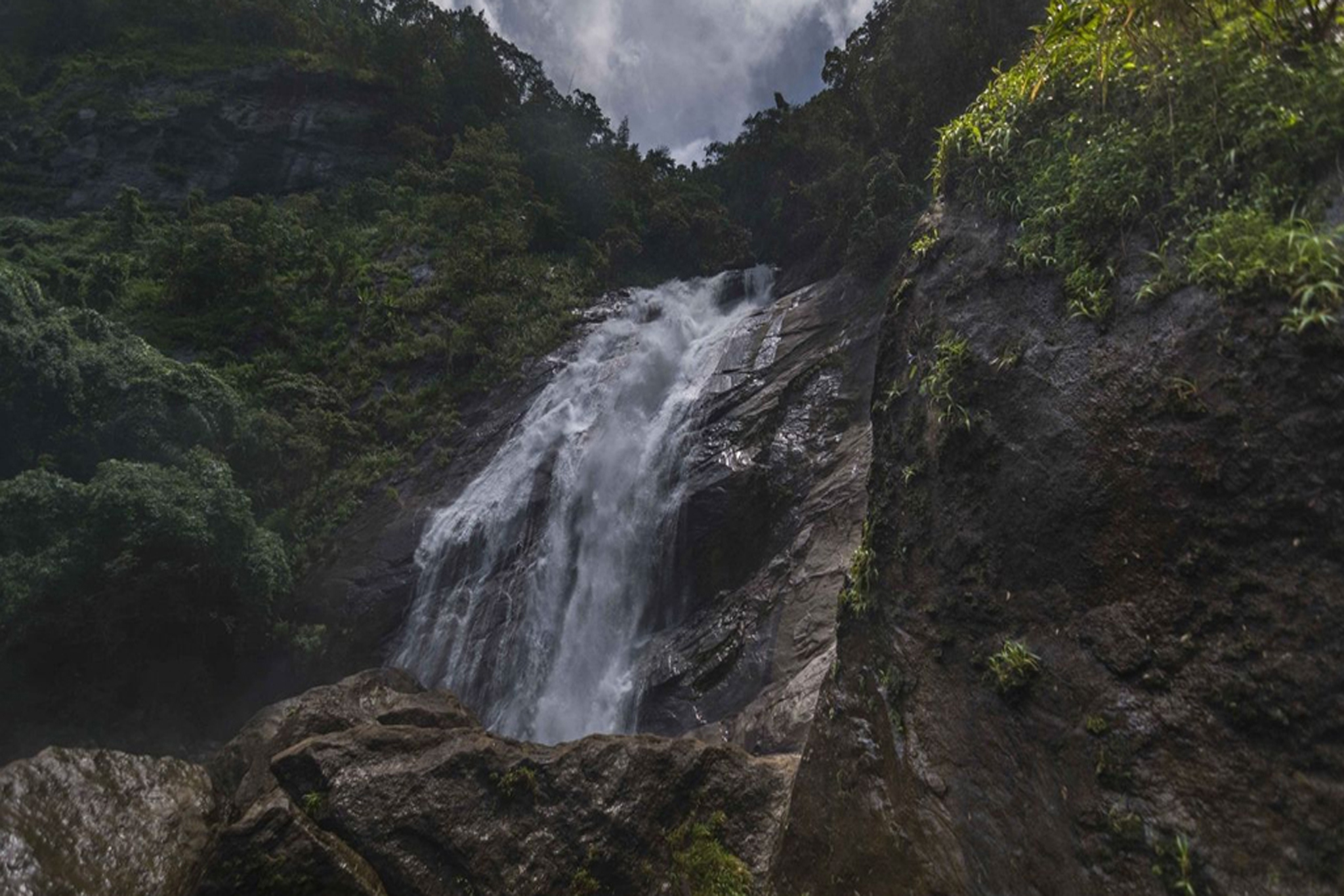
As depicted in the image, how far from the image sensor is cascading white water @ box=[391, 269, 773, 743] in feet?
41.6

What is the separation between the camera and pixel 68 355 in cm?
1519

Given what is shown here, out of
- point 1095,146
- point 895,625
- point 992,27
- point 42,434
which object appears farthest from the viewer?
point 992,27

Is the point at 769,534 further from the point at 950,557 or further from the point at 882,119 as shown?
the point at 882,119

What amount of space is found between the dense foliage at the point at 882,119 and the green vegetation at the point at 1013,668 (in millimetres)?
11422

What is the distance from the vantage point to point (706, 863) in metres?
5.32

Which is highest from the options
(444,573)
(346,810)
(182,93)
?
(182,93)

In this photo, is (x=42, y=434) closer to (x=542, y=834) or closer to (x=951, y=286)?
(x=542, y=834)

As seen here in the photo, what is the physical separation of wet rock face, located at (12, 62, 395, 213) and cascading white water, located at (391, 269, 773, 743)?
22692 mm

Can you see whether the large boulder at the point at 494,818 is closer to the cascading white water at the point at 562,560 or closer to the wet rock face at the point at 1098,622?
the wet rock face at the point at 1098,622

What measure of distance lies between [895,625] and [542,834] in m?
3.42

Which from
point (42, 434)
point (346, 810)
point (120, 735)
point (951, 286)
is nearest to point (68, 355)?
point (42, 434)

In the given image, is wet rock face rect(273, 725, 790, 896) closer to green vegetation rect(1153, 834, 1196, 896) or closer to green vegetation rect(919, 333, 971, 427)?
green vegetation rect(1153, 834, 1196, 896)

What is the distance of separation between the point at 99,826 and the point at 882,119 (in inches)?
899

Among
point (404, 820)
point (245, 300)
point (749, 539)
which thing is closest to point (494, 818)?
point (404, 820)
